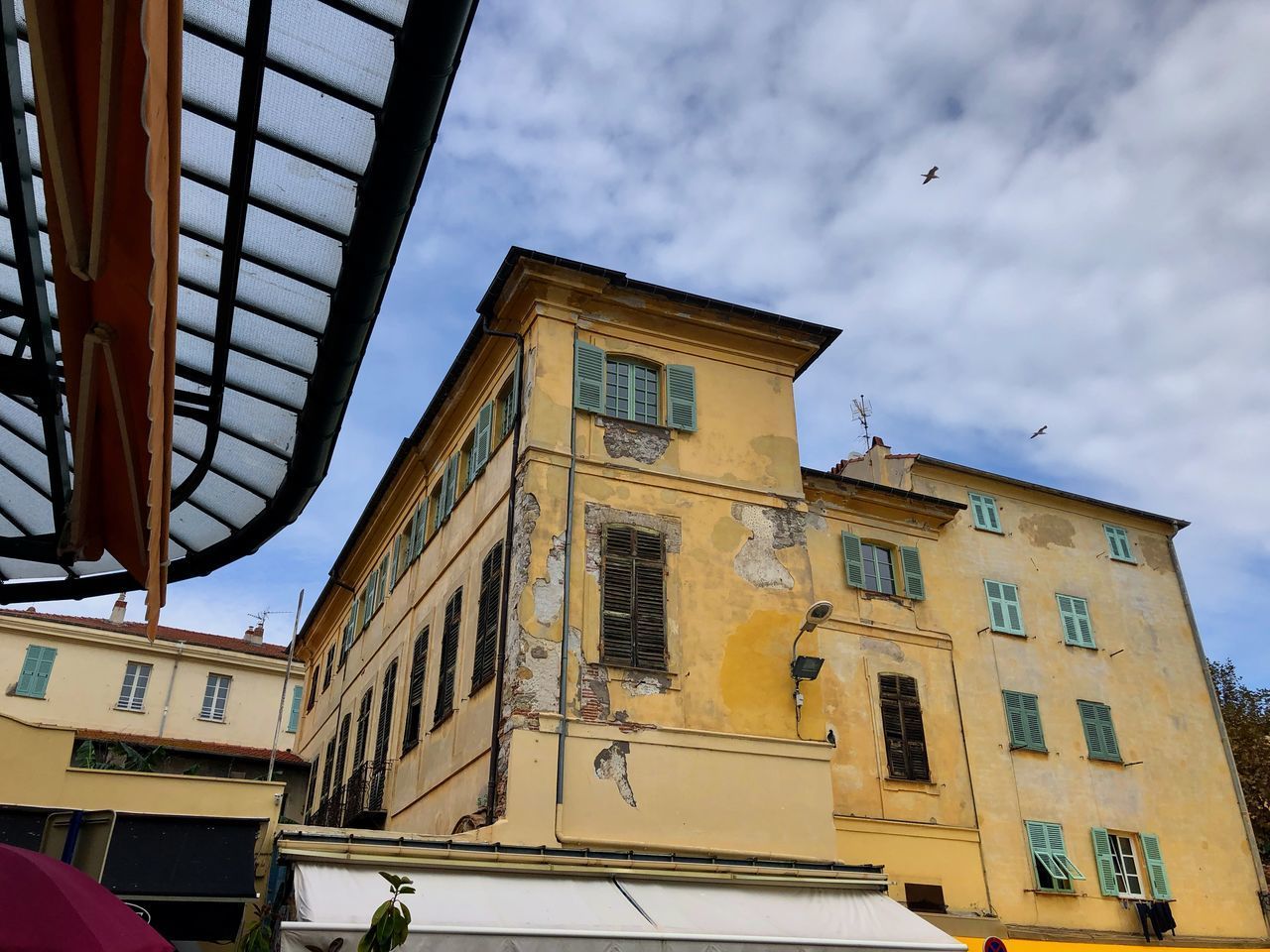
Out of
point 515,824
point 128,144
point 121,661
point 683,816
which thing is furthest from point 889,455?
point 121,661

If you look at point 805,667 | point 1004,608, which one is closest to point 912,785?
point 1004,608

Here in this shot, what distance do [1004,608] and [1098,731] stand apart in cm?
264

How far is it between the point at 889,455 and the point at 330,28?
16.7 m

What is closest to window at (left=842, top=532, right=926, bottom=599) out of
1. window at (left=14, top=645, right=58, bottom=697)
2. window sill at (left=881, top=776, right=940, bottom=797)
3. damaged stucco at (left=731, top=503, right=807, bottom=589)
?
window sill at (left=881, top=776, right=940, bottom=797)

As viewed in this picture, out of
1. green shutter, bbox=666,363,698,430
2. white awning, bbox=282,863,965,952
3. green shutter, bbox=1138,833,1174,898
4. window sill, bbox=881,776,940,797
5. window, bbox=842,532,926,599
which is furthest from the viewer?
window, bbox=842,532,926,599

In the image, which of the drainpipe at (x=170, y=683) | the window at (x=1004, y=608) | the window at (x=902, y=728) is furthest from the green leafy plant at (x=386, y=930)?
the drainpipe at (x=170, y=683)

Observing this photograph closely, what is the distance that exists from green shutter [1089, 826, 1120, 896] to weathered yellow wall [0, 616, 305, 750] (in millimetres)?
25831

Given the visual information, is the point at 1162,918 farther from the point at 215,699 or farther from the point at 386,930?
the point at 215,699

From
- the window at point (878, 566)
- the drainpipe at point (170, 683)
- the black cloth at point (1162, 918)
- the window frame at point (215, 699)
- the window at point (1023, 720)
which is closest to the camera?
the black cloth at point (1162, 918)

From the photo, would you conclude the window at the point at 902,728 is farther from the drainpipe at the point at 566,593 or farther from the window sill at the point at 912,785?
the drainpipe at the point at 566,593

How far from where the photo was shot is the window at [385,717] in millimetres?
17031

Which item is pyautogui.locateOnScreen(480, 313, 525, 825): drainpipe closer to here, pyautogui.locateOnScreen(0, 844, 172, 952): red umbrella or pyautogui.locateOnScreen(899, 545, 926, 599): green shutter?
pyautogui.locateOnScreen(0, 844, 172, 952): red umbrella

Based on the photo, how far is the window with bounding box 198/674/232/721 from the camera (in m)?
33.5

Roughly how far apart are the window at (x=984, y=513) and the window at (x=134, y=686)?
85.1ft
